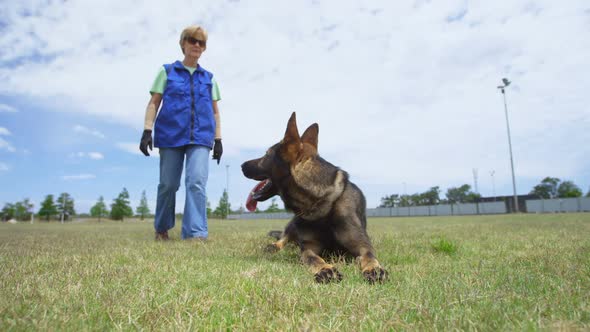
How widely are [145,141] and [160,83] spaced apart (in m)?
1.12

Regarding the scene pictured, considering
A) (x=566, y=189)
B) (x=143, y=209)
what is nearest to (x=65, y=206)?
(x=143, y=209)

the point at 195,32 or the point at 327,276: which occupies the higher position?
the point at 195,32

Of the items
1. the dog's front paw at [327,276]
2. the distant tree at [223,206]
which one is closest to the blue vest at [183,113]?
the dog's front paw at [327,276]

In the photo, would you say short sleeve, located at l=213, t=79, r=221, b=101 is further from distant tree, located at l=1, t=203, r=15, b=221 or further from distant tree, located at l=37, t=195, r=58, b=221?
distant tree, located at l=1, t=203, r=15, b=221

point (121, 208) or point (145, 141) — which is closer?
point (145, 141)

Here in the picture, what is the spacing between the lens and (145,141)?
629 cm

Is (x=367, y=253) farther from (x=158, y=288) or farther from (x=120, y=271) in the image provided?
(x=120, y=271)

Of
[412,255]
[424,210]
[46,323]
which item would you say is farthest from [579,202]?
[46,323]

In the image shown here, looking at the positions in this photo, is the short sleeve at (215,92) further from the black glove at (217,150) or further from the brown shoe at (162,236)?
the brown shoe at (162,236)

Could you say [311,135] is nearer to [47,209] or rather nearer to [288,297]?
[288,297]

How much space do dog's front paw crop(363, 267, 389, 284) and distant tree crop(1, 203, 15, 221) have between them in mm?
93422

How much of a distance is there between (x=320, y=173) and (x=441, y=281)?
66.1 inches

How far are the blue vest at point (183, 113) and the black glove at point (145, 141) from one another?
0.42ft

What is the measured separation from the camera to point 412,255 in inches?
165
